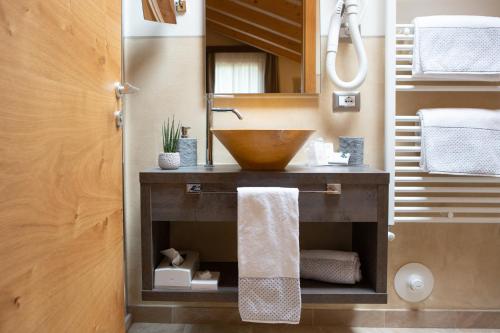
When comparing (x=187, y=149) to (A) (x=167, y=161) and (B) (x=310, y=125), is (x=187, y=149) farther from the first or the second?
(B) (x=310, y=125)

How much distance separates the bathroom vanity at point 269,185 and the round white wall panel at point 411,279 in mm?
425

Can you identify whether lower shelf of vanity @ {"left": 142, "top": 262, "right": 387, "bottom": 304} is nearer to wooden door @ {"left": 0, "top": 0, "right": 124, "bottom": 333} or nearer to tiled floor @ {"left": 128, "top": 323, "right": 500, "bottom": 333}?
wooden door @ {"left": 0, "top": 0, "right": 124, "bottom": 333}

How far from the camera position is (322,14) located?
161 centimetres

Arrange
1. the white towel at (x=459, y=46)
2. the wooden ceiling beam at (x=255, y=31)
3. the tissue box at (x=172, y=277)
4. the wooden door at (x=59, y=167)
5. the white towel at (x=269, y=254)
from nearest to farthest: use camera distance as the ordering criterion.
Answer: the wooden door at (x=59, y=167) < the white towel at (x=269, y=254) < the tissue box at (x=172, y=277) < the white towel at (x=459, y=46) < the wooden ceiling beam at (x=255, y=31)

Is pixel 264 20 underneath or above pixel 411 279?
above

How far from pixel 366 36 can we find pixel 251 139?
2.61 ft

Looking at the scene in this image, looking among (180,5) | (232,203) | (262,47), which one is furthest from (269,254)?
(180,5)

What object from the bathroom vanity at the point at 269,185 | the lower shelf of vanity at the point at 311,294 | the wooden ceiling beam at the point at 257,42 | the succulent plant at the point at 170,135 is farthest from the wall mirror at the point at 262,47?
the lower shelf of vanity at the point at 311,294

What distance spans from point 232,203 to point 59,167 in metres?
0.60

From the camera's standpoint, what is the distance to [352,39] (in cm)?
151

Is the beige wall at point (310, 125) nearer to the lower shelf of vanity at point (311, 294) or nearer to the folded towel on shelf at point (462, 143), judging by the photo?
the folded towel on shelf at point (462, 143)

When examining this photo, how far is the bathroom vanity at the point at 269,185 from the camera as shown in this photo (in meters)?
1.26

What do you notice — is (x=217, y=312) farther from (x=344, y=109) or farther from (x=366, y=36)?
(x=366, y=36)

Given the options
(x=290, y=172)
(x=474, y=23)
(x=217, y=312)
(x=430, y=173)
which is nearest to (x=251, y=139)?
(x=290, y=172)
